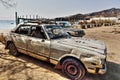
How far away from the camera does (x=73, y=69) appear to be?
4230 mm

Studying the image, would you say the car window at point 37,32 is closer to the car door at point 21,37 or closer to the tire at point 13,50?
the car door at point 21,37

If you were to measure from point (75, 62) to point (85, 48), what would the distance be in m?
0.49

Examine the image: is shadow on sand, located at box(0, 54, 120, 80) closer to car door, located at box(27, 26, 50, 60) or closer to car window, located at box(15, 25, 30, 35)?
car door, located at box(27, 26, 50, 60)

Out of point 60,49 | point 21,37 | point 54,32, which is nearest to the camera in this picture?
point 60,49

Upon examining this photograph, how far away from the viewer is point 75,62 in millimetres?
4090

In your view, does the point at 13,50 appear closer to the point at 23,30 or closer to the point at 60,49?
the point at 23,30

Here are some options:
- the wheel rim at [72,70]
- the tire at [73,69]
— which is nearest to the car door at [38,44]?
the tire at [73,69]

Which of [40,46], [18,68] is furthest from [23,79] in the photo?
[40,46]

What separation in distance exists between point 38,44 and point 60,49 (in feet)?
3.24

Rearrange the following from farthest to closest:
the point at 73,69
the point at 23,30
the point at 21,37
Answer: the point at 23,30 → the point at 21,37 → the point at 73,69

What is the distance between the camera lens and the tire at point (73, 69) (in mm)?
4039

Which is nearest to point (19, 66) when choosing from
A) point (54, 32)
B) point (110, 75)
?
point (54, 32)

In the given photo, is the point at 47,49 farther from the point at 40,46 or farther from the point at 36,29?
the point at 36,29

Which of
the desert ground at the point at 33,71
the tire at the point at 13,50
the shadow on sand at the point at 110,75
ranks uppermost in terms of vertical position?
the tire at the point at 13,50
